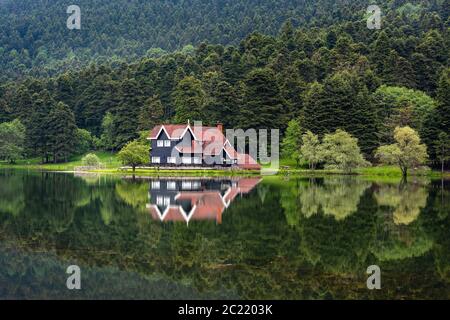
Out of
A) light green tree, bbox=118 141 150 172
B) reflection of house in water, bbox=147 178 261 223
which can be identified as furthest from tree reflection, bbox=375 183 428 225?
light green tree, bbox=118 141 150 172

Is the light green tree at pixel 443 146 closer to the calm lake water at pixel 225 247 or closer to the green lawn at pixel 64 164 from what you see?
the calm lake water at pixel 225 247

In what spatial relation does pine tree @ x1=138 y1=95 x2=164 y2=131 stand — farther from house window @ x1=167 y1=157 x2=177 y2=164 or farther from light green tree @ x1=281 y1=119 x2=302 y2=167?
light green tree @ x1=281 y1=119 x2=302 y2=167

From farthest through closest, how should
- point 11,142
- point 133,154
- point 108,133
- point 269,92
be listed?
point 108,133, point 11,142, point 269,92, point 133,154

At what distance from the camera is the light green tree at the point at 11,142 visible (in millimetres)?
93812

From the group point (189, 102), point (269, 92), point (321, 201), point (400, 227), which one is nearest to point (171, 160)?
point (189, 102)

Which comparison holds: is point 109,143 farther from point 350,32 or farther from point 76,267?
point 76,267

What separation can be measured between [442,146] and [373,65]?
35251 millimetres

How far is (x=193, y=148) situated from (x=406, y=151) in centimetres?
2661

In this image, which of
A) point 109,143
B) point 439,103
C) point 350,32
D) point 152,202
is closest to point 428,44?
point 350,32

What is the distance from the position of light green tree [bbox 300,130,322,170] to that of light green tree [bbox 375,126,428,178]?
7.37 metres

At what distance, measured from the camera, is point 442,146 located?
6688 cm

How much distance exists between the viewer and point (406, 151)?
64.4 metres

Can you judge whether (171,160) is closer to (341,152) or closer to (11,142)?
(341,152)

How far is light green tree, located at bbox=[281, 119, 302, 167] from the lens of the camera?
246ft
